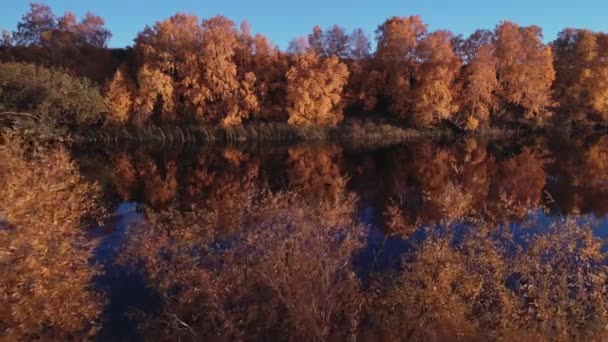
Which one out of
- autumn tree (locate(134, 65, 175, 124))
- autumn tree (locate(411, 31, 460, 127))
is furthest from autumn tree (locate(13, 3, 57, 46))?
autumn tree (locate(411, 31, 460, 127))

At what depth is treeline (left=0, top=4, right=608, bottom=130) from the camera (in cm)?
4756

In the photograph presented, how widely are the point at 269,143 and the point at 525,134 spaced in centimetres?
2815

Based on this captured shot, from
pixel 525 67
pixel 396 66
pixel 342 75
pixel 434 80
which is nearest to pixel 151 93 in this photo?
pixel 342 75

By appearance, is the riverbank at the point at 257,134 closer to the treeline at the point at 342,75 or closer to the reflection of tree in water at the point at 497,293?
the treeline at the point at 342,75

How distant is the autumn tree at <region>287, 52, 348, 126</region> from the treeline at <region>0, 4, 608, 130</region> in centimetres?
12

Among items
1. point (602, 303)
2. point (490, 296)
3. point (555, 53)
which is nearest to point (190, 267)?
point (490, 296)

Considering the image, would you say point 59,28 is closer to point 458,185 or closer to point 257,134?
point 257,134

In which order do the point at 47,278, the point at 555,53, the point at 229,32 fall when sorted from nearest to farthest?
the point at 47,278
the point at 229,32
the point at 555,53

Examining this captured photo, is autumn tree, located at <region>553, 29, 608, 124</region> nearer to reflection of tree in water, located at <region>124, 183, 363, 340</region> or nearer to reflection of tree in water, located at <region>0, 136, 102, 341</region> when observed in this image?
reflection of tree in water, located at <region>124, 183, 363, 340</region>

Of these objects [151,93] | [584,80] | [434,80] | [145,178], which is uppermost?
[584,80]

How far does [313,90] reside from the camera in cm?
4775

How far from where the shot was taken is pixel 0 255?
7.19 m

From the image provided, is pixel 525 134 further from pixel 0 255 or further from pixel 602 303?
pixel 0 255

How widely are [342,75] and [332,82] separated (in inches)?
59.3
